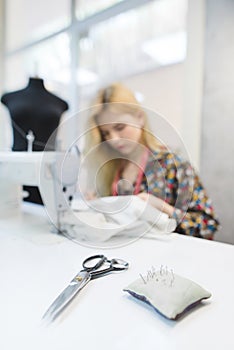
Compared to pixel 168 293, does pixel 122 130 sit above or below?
above

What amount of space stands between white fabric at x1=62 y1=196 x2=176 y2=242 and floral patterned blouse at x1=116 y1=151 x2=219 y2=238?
0.08 m

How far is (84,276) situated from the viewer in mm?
498

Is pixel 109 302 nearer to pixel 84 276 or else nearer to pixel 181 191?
pixel 84 276

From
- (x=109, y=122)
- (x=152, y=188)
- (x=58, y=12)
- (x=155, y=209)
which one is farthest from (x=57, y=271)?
(x=58, y=12)

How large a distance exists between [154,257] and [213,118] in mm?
959

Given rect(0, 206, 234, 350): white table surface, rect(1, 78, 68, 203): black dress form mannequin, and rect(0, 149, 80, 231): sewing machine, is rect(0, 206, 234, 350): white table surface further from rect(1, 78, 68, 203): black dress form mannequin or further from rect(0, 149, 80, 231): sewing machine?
rect(1, 78, 68, 203): black dress form mannequin

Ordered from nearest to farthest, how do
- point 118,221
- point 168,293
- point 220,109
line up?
1. point 168,293
2. point 118,221
3. point 220,109

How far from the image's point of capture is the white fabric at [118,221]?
743 mm

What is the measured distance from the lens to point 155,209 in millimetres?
799

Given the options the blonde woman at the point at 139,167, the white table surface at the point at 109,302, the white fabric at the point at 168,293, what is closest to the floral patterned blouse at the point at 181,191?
the blonde woman at the point at 139,167

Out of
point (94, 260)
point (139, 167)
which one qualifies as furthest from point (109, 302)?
point (139, 167)

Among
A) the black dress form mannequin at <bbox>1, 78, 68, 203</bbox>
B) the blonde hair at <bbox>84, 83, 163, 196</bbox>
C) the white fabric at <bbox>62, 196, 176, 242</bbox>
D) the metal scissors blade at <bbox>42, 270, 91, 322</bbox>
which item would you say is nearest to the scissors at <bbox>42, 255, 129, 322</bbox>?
the metal scissors blade at <bbox>42, 270, 91, 322</bbox>

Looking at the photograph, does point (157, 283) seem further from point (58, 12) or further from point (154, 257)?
point (58, 12)

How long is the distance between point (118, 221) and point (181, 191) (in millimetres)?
243
